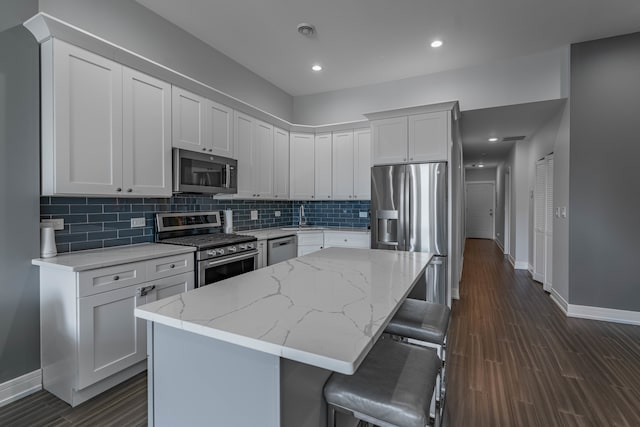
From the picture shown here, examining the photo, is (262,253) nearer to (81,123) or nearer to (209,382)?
(81,123)

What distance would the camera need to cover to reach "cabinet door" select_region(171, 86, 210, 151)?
110 inches

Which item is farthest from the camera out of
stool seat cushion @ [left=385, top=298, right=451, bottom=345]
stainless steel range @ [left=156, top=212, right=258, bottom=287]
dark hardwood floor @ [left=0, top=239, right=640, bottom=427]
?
stainless steel range @ [left=156, top=212, right=258, bottom=287]

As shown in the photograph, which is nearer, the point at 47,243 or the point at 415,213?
the point at 47,243

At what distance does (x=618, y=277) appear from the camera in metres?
3.31

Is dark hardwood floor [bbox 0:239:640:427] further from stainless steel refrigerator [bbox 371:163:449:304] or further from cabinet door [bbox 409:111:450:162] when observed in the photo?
cabinet door [bbox 409:111:450:162]

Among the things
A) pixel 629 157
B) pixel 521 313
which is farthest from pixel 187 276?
pixel 629 157

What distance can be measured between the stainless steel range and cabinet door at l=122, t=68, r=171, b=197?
432 mm

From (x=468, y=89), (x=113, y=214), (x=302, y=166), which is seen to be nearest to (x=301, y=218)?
(x=302, y=166)

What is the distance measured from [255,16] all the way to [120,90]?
142cm

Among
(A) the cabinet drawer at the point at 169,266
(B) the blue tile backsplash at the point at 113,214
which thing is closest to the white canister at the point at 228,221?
(B) the blue tile backsplash at the point at 113,214

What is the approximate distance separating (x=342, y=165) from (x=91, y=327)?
3434 millimetres

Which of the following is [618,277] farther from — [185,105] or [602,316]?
[185,105]

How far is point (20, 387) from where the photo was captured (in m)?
2.02

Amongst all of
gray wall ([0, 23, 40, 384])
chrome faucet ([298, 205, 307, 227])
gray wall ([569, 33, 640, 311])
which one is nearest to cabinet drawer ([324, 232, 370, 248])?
chrome faucet ([298, 205, 307, 227])
